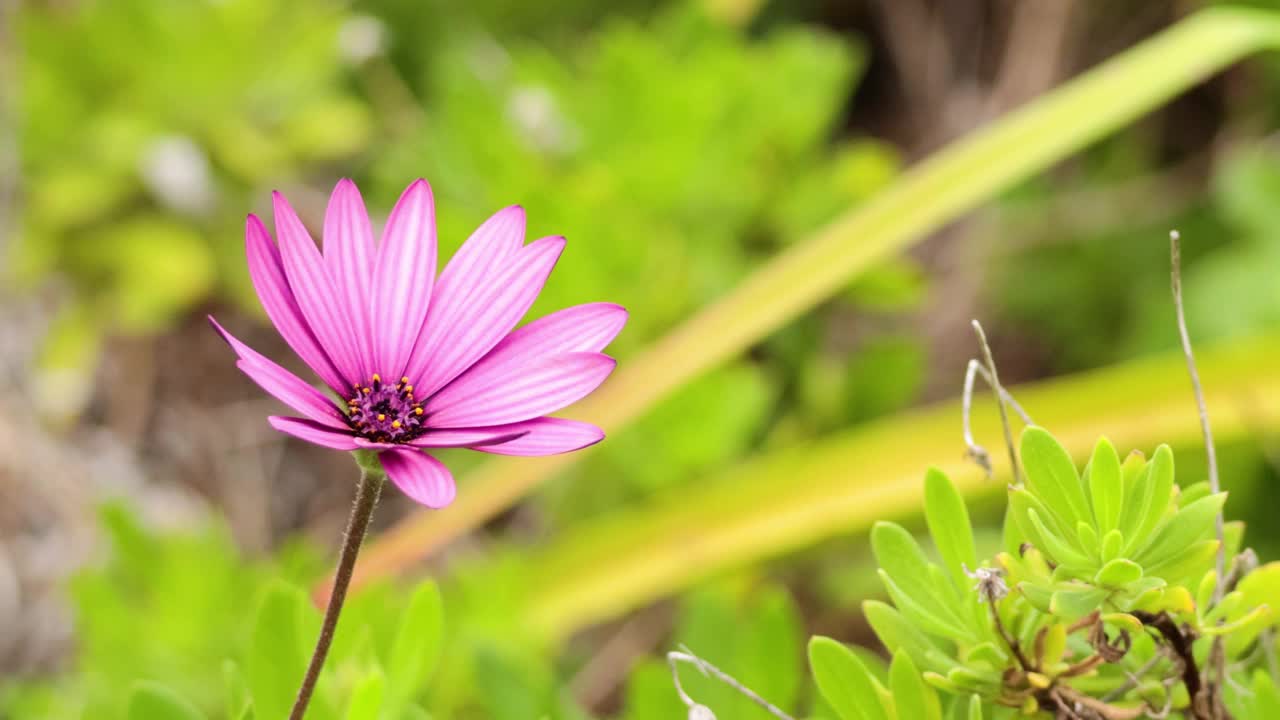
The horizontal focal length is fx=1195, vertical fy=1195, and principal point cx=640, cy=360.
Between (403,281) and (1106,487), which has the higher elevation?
(403,281)

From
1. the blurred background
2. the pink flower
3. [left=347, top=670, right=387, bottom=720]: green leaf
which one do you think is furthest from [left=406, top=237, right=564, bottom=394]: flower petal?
the blurred background

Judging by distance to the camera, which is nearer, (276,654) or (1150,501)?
(1150,501)

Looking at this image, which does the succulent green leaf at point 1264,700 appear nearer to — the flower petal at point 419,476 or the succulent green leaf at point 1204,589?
the succulent green leaf at point 1204,589

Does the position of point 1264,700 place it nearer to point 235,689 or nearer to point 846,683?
point 846,683

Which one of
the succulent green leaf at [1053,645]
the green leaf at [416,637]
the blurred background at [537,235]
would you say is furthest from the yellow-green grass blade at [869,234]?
the succulent green leaf at [1053,645]

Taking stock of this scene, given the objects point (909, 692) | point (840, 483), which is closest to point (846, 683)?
point (909, 692)

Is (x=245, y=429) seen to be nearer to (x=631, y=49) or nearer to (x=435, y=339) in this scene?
(x=631, y=49)

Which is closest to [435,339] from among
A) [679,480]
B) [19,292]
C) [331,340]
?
[331,340]

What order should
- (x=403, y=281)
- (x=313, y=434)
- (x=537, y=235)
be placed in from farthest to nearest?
(x=537, y=235)
(x=403, y=281)
(x=313, y=434)
